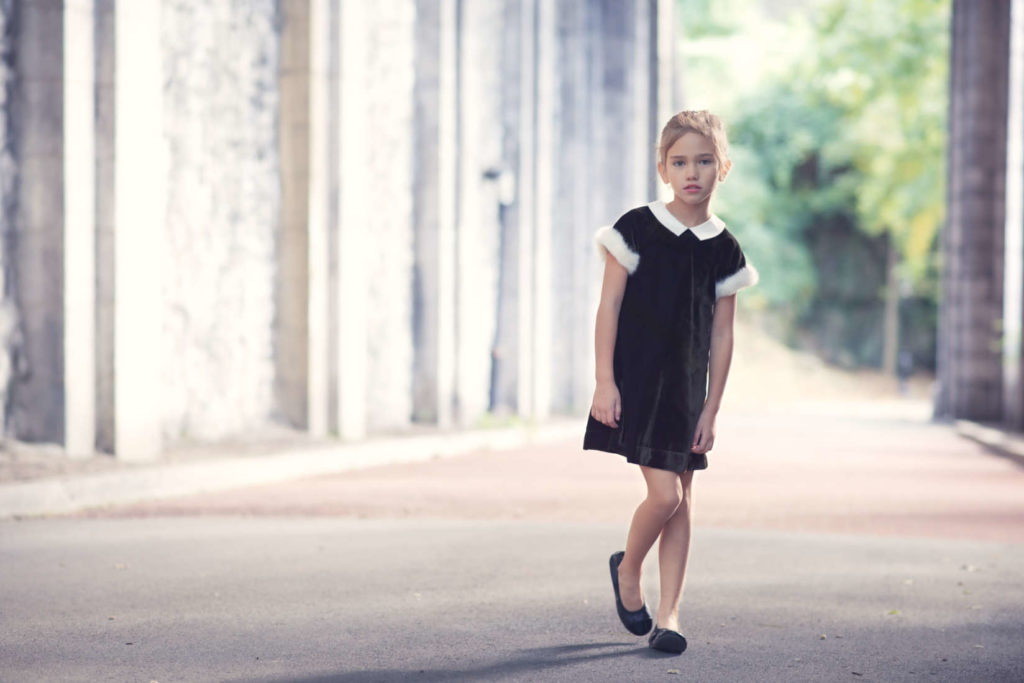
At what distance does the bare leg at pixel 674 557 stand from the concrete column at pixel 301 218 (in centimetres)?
1031

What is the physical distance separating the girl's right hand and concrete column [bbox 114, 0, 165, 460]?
23.9ft

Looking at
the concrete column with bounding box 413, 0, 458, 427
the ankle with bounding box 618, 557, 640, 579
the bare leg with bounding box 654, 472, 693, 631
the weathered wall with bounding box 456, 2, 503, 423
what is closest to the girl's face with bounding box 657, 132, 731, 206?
the bare leg with bounding box 654, 472, 693, 631

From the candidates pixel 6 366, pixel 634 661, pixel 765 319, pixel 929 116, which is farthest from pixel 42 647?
pixel 765 319

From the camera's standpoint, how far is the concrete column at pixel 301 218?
1493cm

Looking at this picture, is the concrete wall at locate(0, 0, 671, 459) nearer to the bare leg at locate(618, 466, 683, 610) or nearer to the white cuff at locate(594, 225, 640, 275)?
the bare leg at locate(618, 466, 683, 610)

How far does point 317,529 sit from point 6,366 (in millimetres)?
3930

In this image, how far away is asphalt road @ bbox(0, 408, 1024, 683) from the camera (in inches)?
182

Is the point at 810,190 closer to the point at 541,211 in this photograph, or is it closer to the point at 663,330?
the point at 541,211

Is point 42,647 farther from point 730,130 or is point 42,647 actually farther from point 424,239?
point 730,130

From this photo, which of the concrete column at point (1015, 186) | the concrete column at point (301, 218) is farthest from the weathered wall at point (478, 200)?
the concrete column at point (1015, 186)

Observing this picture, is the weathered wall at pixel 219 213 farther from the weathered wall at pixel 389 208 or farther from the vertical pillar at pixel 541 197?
the vertical pillar at pixel 541 197

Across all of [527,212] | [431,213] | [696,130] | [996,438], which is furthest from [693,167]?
[527,212]

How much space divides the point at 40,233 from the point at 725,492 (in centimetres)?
537

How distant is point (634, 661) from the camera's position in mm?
4656
